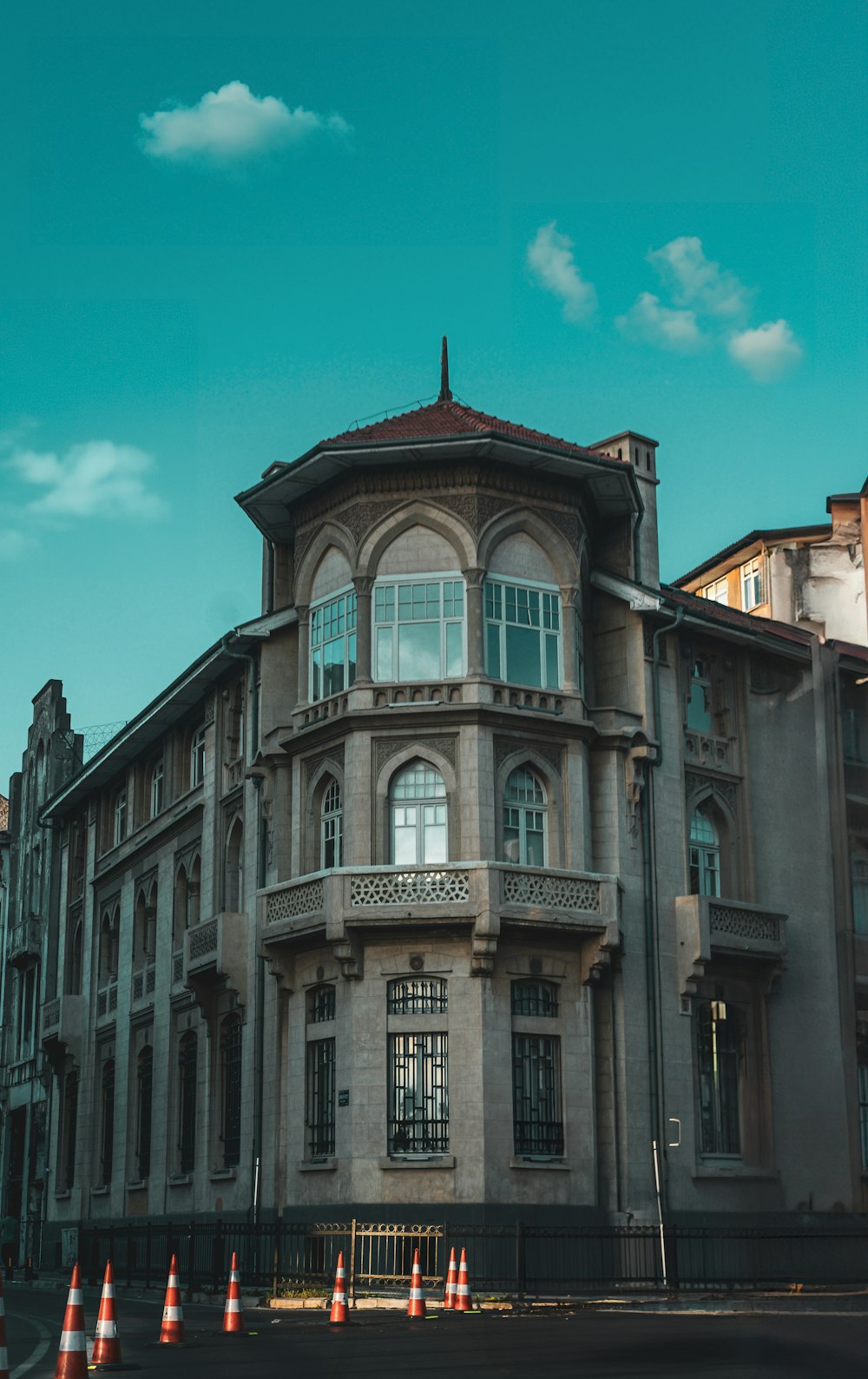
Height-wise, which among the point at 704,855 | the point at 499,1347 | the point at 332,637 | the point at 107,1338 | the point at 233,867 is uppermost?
the point at 332,637

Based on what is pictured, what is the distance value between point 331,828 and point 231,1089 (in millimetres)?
7014

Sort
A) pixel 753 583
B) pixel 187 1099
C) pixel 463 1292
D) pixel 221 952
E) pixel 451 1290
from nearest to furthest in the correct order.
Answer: pixel 463 1292 → pixel 451 1290 → pixel 221 952 → pixel 187 1099 → pixel 753 583

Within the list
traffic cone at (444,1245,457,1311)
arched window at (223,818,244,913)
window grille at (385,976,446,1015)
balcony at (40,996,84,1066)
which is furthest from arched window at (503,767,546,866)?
balcony at (40,996,84,1066)

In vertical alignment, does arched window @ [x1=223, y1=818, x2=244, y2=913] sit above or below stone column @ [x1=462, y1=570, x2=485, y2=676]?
below

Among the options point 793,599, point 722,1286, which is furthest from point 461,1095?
point 793,599

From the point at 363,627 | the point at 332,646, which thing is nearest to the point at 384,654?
the point at 363,627

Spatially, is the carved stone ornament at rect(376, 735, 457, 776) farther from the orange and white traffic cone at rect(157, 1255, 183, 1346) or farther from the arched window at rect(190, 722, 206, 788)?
the orange and white traffic cone at rect(157, 1255, 183, 1346)

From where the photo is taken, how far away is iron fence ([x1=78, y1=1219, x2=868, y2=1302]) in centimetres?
2550

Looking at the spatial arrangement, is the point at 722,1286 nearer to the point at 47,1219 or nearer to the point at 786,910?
the point at 786,910

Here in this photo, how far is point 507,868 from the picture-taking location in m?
29.2

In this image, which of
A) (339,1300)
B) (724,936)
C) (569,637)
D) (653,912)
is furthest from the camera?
(569,637)

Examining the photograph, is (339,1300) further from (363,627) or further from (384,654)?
(363,627)

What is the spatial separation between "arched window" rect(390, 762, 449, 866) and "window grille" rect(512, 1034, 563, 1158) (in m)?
3.59

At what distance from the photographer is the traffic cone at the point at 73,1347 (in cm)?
1201
